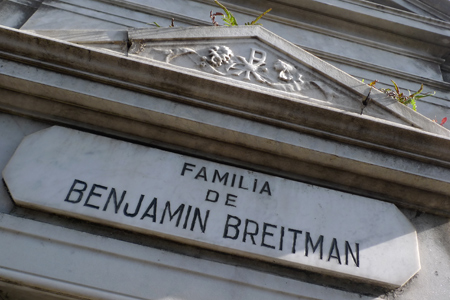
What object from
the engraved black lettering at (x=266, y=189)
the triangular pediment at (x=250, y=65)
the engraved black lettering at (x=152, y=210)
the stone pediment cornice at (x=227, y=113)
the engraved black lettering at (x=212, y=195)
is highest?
the triangular pediment at (x=250, y=65)

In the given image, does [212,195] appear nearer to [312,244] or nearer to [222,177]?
[222,177]

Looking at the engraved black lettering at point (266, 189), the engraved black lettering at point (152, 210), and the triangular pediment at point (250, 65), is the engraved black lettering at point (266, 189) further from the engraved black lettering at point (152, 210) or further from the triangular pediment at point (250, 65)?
the engraved black lettering at point (152, 210)

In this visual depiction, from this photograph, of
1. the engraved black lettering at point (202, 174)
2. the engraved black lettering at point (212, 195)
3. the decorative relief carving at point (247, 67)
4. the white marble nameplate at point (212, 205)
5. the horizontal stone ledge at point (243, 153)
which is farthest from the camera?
the decorative relief carving at point (247, 67)

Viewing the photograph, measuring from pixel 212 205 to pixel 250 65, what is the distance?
1501 millimetres

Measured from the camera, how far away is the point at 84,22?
6055mm

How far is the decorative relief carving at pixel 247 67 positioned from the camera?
372 centimetres

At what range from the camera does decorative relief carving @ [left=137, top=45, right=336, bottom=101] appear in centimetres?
372

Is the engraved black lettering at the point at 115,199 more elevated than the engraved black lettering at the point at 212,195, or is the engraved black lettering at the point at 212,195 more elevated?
the engraved black lettering at the point at 212,195

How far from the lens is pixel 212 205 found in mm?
3254

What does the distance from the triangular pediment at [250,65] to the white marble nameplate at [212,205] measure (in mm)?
849

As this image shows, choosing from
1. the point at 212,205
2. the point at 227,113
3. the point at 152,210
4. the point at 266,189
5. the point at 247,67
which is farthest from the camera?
the point at 247,67

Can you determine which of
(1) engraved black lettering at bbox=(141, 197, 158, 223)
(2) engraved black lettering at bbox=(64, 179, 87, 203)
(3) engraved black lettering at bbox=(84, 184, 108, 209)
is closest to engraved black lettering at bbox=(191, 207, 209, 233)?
(1) engraved black lettering at bbox=(141, 197, 158, 223)

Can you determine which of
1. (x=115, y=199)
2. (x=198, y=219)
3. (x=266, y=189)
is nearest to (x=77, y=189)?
(x=115, y=199)

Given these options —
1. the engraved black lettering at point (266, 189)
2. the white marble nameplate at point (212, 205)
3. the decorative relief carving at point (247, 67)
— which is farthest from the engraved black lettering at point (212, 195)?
the decorative relief carving at point (247, 67)
